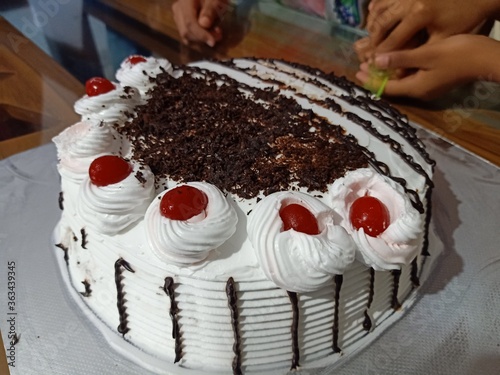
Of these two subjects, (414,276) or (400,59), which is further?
(400,59)

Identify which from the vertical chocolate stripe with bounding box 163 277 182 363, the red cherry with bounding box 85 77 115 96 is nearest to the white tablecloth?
the vertical chocolate stripe with bounding box 163 277 182 363

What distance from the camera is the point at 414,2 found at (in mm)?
2812

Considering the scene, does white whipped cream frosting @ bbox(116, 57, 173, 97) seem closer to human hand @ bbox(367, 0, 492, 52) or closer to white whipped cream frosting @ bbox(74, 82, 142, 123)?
white whipped cream frosting @ bbox(74, 82, 142, 123)

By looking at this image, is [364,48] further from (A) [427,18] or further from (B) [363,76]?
(A) [427,18]

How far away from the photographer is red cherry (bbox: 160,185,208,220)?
1486mm

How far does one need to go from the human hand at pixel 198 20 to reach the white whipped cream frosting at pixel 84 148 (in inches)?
85.1

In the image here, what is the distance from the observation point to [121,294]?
171cm

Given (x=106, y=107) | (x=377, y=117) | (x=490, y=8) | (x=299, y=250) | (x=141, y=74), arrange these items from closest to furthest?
(x=299, y=250), (x=106, y=107), (x=377, y=117), (x=141, y=74), (x=490, y=8)

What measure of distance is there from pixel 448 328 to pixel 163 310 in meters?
1.07

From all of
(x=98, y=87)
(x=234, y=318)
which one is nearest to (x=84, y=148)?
(x=98, y=87)

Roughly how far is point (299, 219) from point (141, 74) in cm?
121

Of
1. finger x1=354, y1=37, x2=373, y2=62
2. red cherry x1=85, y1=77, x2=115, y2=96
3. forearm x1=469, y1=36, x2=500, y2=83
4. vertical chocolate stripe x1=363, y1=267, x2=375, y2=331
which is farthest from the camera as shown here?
finger x1=354, y1=37, x2=373, y2=62

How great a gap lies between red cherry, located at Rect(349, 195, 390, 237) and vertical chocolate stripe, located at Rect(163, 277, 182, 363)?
2.02 feet

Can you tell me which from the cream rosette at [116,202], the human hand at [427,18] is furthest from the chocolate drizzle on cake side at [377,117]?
the cream rosette at [116,202]
